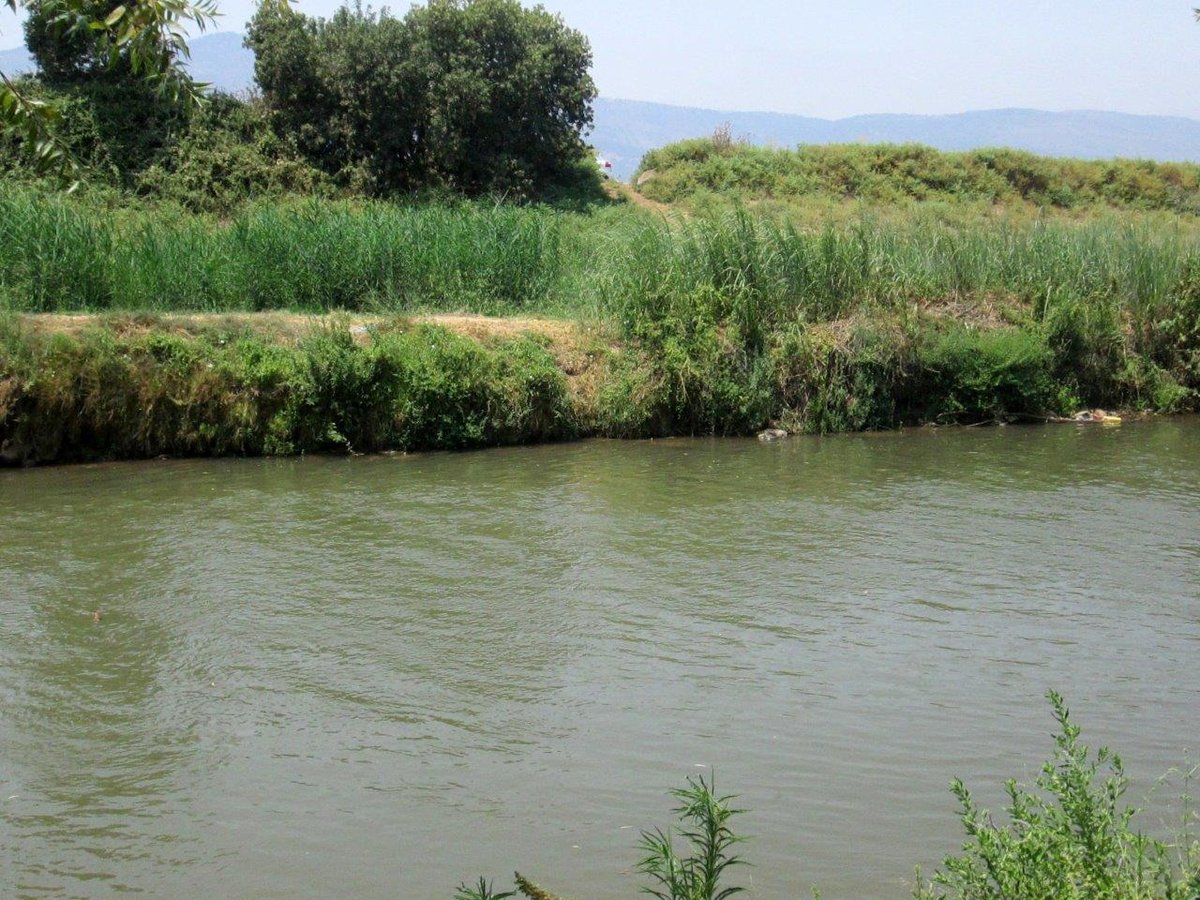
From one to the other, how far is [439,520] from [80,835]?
5735mm

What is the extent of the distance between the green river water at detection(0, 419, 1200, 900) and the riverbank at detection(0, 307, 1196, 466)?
42.4 inches

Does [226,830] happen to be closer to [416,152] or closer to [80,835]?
[80,835]

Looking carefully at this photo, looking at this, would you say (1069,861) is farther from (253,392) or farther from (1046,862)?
(253,392)

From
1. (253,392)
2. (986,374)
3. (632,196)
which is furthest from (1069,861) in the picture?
(632,196)

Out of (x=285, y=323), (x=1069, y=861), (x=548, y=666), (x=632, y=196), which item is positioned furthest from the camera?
(x=632, y=196)

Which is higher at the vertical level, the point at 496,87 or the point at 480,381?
the point at 496,87

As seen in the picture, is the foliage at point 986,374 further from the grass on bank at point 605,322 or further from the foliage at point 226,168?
the foliage at point 226,168

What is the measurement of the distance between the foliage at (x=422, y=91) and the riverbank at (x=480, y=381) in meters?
11.1

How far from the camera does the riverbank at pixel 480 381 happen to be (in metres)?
13.1

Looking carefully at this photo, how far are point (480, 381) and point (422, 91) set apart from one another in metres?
13.4

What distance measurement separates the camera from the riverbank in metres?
13.1

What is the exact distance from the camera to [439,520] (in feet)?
35.1

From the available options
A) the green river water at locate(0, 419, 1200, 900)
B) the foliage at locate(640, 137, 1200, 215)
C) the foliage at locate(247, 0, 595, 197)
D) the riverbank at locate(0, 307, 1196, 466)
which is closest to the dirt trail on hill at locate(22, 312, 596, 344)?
the riverbank at locate(0, 307, 1196, 466)

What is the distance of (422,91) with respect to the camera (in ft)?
83.0
